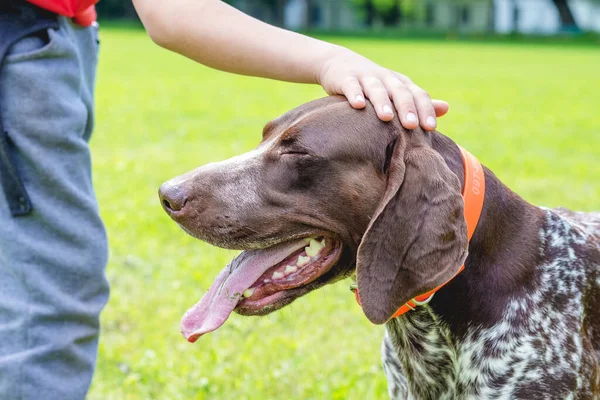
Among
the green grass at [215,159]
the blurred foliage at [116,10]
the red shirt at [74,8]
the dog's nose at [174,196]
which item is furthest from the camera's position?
the blurred foliage at [116,10]

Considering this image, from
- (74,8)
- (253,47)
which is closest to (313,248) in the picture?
(253,47)

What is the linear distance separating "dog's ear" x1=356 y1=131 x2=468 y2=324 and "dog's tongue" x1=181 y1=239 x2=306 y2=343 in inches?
14.7

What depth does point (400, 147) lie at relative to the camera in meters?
3.10

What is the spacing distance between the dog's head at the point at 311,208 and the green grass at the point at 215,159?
161 cm

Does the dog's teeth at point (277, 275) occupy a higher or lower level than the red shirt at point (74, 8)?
lower

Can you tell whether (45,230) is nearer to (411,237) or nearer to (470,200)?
(411,237)

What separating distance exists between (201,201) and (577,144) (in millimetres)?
10750

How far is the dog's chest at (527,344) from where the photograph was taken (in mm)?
3182

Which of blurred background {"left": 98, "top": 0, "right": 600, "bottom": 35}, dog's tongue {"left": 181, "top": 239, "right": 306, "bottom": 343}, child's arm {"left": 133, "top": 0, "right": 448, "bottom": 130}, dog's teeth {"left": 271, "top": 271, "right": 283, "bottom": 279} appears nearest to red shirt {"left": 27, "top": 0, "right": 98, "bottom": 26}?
child's arm {"left": 133, "top": 0, "right": 448, "bottom": 130}

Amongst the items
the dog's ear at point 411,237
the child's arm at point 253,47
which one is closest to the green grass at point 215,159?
the dog's ear at point 411,237

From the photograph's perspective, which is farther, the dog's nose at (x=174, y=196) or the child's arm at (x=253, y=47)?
the child's arm at (x=253, y=47)

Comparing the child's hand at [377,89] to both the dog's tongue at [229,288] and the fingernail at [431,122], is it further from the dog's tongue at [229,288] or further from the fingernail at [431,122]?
the dog's tongue at [229,288]

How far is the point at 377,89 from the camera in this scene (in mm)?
3145

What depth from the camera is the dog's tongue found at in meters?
3.14
